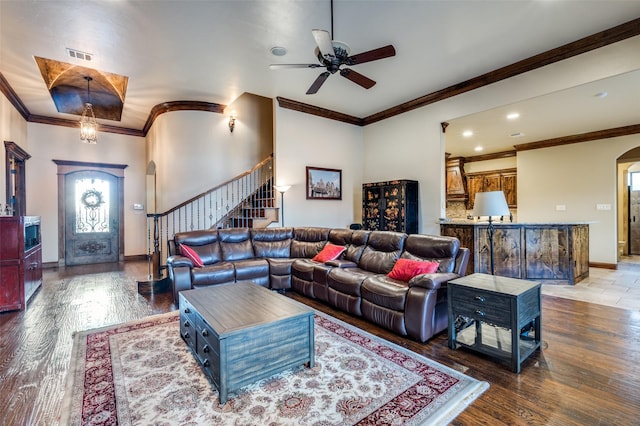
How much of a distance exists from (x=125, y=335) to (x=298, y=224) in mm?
3727

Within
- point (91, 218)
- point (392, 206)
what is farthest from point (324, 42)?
point (91, 218)

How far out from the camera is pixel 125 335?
118 inches

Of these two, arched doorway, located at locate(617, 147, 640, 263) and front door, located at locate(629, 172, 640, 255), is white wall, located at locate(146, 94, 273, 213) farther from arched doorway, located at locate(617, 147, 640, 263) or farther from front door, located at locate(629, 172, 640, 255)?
front door, located at locate(629, 172, 640, 255)

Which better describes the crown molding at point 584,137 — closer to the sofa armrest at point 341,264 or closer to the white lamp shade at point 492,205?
the white lamp shade at point 492,205

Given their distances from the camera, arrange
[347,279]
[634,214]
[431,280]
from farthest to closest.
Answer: [634,214]
[347,279]
[431,280]

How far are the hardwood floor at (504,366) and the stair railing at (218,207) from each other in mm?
2072

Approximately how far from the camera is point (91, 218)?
24.0 ft

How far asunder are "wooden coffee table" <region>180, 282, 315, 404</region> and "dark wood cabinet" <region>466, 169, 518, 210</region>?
271 inches

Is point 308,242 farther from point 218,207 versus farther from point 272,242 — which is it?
point 218,207

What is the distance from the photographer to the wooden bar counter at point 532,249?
4.96m

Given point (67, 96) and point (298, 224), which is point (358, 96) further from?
point (67, 96)

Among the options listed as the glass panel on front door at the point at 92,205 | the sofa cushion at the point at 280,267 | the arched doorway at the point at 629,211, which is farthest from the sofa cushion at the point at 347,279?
the arched doorway at the point at 629,211

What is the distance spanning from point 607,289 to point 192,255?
246 inches

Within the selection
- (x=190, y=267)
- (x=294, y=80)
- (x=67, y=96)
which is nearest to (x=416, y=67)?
(x=294, y=80)
